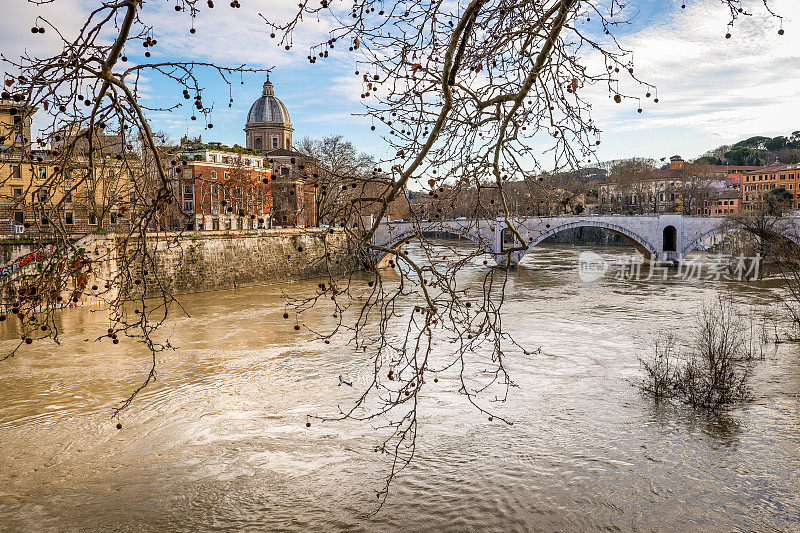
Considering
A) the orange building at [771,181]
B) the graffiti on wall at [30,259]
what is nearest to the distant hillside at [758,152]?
the orange building at [771,181]

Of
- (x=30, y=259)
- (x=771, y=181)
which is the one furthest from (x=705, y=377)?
(x=771, y=181)

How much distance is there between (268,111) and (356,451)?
39.2m

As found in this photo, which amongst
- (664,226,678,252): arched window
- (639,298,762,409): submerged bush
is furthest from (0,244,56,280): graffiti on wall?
(664,226,678,252): arched window

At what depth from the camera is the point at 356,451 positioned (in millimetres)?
7012

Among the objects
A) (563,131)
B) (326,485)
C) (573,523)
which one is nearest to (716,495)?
(573,523)

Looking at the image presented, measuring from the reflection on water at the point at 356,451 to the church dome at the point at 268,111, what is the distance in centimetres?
3374

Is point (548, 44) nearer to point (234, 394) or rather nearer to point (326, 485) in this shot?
point (326, 485)

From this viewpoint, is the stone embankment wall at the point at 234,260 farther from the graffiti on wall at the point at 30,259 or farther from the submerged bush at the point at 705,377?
the submerged bush at the point at 705,377

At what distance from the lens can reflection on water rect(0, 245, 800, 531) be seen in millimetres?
5727

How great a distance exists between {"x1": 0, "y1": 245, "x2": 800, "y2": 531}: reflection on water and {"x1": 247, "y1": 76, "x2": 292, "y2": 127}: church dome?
33737 mm

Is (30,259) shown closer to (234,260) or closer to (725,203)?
(234,260)

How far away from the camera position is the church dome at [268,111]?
142ft

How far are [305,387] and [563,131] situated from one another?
7138 millimetres

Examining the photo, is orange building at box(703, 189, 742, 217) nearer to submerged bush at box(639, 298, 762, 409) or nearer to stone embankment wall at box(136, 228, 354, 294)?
stone embankment wall at box(136, 228, 354, 294)
